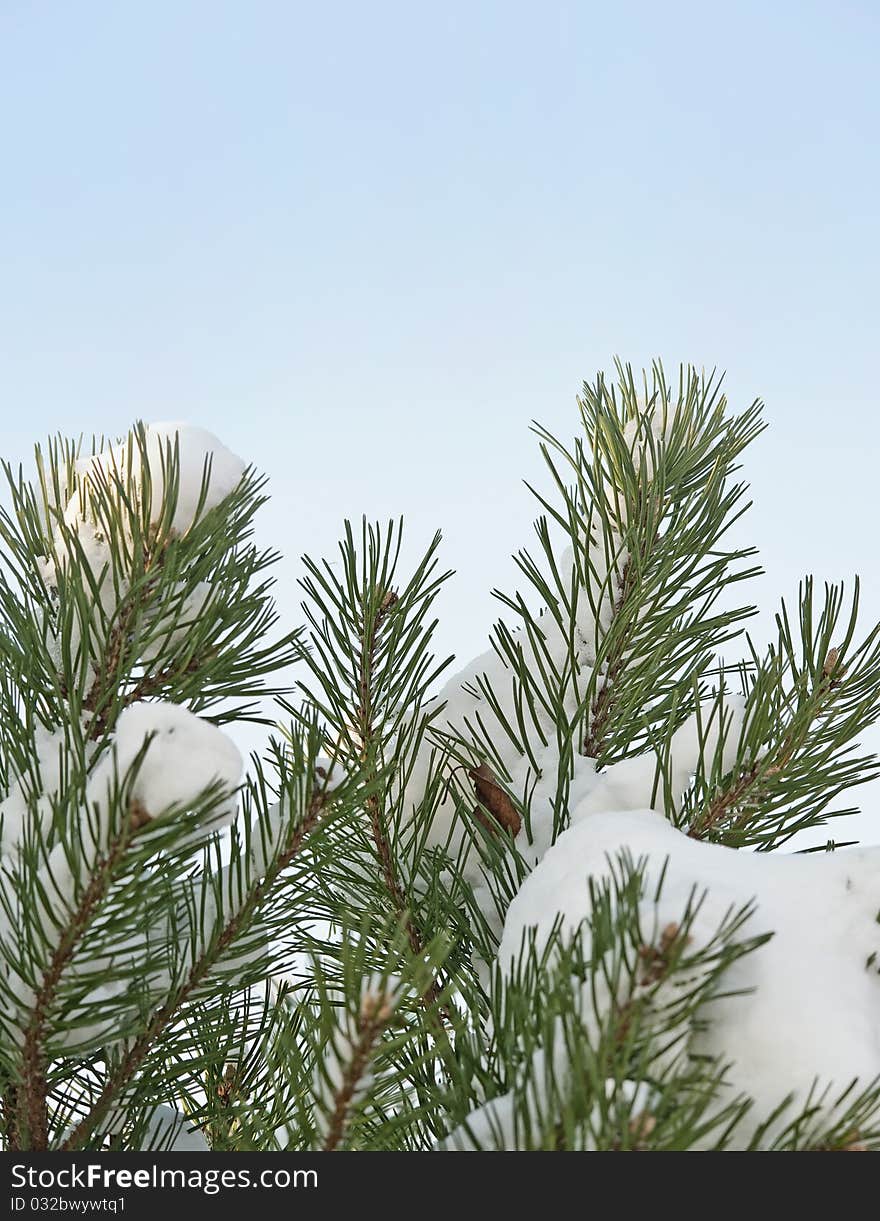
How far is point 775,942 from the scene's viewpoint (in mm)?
819

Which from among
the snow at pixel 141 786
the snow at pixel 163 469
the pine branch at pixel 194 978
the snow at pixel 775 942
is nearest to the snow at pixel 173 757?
the snow at pixel 141 786

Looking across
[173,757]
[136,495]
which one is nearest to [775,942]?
[173,757]

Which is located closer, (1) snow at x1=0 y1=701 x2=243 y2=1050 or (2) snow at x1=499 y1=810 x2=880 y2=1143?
(2) snow at x1=499 y1=810 x2=880 y2=1143

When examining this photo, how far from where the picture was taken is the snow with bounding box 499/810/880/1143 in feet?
2.50

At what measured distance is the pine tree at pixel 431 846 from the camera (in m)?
0.76

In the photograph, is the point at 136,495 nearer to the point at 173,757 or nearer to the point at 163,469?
the point at 163,469

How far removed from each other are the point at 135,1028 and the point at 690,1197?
1.92ft

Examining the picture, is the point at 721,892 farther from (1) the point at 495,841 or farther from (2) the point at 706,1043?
(1) the point at 495,841

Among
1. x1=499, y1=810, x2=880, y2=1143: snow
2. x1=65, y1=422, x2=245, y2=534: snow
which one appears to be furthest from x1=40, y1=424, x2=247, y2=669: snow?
x1=499, y1=810, x2=880, y2=1143: snow

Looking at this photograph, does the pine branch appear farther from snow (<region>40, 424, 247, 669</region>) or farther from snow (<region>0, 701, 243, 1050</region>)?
snow (<region>40, 424, 247, 669</region>)

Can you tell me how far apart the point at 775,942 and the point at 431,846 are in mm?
654

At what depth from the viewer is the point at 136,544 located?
4.17 feet

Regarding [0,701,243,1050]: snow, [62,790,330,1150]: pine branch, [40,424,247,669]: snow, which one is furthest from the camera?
[40,424,247,669]: snow

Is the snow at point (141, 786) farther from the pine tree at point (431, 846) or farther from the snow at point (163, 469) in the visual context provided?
the snow at point (163, 469)
